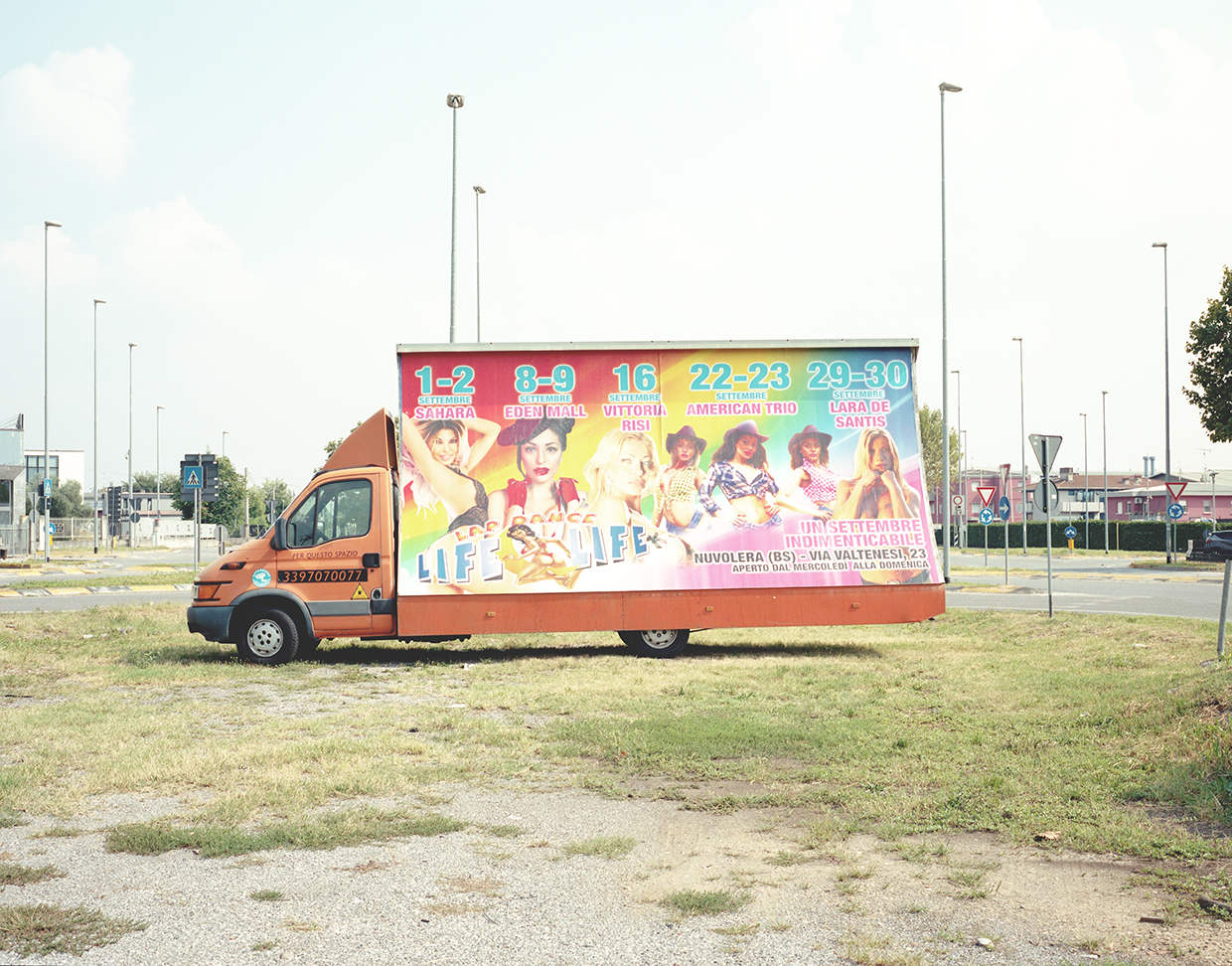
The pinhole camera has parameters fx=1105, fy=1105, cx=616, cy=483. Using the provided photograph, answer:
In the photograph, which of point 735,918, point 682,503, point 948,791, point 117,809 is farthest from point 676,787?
point 682,503

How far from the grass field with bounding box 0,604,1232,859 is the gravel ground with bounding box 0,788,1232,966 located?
0.42 metres

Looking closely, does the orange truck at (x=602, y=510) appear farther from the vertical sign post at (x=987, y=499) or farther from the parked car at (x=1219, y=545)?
the vertical sign post at (x=987, y=499)

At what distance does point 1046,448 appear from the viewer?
17156 millimetres

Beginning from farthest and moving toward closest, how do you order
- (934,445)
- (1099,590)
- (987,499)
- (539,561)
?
(934,445) < (987,499) < (1099,590) < (539,561)

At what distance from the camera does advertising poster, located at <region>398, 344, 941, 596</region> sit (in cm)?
1359

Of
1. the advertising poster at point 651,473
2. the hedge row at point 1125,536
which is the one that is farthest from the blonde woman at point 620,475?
the hedge row at point 1125,536

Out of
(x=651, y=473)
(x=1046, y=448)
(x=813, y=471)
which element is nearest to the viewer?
(x=651, y=473)

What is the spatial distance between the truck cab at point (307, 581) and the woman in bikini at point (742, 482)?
4051 mm

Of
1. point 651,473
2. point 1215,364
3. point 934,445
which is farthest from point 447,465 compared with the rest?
point 934,445

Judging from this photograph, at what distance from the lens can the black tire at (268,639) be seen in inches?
534

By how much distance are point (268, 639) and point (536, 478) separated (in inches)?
151

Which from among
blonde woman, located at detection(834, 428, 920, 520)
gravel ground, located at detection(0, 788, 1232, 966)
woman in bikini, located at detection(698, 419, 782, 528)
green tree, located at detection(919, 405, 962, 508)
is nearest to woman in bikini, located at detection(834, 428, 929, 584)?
blonde woman, located at detection(834, 428, 920, 520)

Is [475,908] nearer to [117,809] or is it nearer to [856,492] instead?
[117,809]

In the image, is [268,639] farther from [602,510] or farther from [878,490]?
[878,490]
